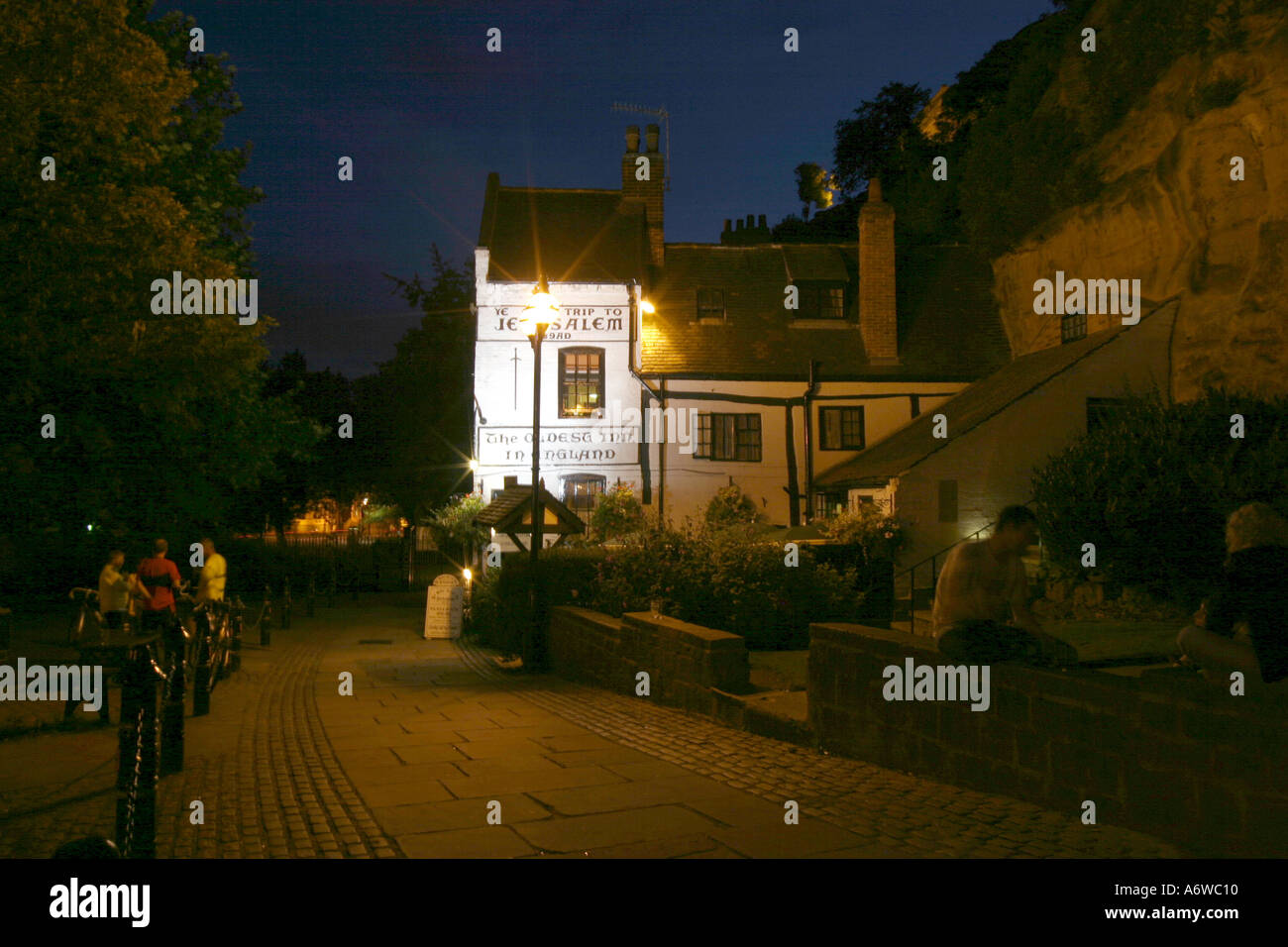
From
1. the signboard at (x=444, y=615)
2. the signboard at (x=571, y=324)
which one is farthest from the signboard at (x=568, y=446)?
the signboard at (x=444, y=615)

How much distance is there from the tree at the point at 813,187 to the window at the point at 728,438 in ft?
133

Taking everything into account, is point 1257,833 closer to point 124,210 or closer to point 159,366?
point 124,210

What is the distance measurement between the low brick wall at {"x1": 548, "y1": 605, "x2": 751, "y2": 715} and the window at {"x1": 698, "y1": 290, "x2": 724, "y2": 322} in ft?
50.3

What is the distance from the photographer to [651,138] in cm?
2847

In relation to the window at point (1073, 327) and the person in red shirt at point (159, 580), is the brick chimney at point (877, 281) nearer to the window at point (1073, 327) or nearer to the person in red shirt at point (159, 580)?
the window at point (1073, 327)

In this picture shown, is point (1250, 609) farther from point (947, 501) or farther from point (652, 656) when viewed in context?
point (947, 501)

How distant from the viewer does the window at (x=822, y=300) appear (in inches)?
1087

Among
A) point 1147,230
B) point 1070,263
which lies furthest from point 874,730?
point 1070,263

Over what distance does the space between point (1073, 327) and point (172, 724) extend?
925 inches

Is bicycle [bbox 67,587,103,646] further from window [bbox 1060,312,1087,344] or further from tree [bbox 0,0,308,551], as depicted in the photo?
window [bbox 1060,312,1087,344]

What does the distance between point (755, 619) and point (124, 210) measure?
390 inches

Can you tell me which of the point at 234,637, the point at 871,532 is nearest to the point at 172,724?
the point at 234,637

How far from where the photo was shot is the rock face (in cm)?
1623

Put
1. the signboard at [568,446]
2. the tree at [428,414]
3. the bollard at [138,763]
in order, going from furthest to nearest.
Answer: the tree at [428,414]
the signboard at [568,446]
the bollard at [138,763]
